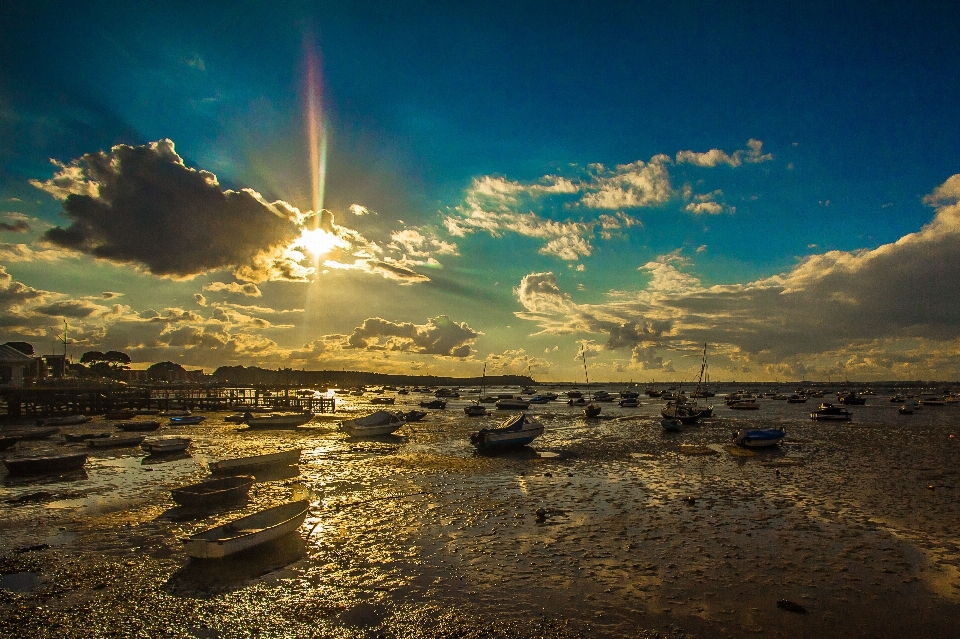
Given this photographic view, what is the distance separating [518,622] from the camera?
39.1 ft

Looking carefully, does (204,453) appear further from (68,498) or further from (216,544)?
(216,544)

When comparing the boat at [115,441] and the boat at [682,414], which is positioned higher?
the boat at [682,414]

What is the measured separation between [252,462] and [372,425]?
64.2 ft

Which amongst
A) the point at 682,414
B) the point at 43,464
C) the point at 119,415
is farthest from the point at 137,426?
the point at 682,414

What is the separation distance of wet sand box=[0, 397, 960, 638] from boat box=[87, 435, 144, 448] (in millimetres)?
11579

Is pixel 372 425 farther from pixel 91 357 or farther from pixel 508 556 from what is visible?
pixel 91 357

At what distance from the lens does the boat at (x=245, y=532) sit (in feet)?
50.0

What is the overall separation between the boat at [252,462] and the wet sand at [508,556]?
1232mm

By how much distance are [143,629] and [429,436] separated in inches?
1594

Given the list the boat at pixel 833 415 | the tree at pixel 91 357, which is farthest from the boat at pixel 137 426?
the tree at pixel 91 357

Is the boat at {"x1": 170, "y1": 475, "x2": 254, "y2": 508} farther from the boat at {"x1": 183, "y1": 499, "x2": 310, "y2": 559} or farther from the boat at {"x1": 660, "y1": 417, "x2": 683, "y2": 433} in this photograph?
the boat at {"x1": 660, "y1": 417, "x2": 683, "y2": 433}

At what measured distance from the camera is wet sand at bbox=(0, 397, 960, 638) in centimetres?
1202

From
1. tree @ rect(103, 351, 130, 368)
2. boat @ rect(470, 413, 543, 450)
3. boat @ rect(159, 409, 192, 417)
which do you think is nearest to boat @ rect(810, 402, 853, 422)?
boat @ rect(470, 413, 543, 450)

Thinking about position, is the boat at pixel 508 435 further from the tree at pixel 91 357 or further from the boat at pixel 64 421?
the tree at pixel 91 357
